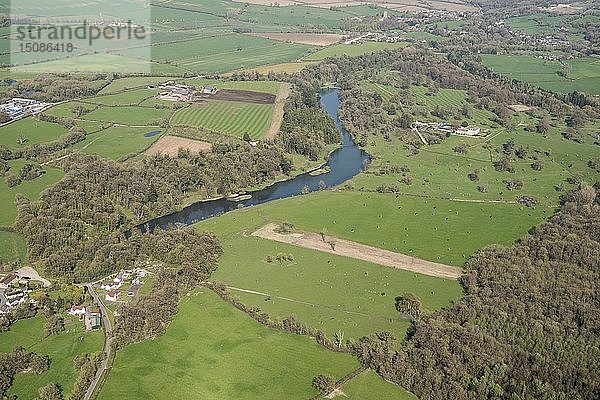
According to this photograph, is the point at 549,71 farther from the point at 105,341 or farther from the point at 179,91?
the point at 105,341

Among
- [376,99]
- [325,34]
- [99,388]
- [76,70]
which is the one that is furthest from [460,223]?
[325,34]

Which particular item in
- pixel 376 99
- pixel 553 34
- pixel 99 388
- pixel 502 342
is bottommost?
pixel 99 388

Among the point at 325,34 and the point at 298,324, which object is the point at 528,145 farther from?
the point at 325,34

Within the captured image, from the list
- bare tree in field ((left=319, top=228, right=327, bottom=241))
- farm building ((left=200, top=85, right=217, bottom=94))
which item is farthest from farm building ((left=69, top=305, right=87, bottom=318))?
farm building ((left=200, top=85, right=217, bottom=94))

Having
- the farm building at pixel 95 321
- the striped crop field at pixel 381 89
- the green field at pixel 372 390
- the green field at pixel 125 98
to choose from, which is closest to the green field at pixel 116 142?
the green field at pixel 125 98

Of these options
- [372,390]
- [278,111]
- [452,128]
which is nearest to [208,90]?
[278,111]

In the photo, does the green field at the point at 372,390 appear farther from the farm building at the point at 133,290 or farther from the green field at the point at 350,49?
the green field at the point at 350,49
